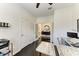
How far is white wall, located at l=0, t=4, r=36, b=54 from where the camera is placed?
222cm

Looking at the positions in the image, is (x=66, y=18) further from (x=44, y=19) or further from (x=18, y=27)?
(x=18, y=27)

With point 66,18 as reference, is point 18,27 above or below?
below

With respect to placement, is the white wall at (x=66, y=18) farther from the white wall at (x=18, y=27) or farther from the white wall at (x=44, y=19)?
the white wall at (x=18, y=27)

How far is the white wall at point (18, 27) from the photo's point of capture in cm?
222

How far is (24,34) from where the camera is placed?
94.1 inches

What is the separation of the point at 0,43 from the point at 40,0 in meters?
1.52

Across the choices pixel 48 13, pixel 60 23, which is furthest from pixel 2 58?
pixel 60 23

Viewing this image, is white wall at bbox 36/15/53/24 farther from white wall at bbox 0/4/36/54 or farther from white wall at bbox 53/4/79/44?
white wall at bbox 53/4/79/44

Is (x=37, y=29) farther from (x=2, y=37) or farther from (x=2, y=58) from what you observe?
(x=2, y=58)

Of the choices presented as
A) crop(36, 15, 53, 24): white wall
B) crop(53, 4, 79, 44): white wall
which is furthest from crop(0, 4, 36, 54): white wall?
crop(53, 4, 79, 44): white wall

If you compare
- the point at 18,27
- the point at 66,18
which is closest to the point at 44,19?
the point at 66,18

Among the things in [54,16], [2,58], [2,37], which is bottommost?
[2,58]

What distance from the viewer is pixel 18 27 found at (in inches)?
89.9

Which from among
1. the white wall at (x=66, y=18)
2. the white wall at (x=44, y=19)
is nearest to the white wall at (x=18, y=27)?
the white wall at (x=44, y=19)
